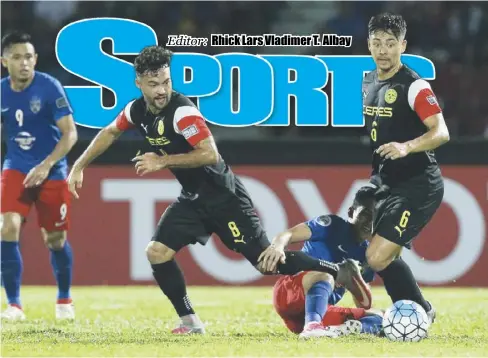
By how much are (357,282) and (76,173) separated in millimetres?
1766

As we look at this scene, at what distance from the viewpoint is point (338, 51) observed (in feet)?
36.8

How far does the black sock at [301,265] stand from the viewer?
21.6 ft

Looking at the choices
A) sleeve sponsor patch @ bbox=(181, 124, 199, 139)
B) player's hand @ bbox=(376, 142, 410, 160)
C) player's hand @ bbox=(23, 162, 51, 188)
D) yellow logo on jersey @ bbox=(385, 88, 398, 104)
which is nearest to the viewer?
player's hand @ bbox=(376, 142, 410, 160)

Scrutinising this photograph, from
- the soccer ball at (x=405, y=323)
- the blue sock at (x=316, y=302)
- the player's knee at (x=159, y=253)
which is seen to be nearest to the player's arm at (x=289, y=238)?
the blue sock at (x=316, y=302)

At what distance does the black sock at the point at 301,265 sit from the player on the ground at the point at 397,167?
0.84ft

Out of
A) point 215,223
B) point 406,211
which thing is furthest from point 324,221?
point 215,223

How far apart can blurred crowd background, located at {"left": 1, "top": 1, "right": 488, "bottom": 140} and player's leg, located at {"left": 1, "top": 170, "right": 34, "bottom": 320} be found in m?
3.25

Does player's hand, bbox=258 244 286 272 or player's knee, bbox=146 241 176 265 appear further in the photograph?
player's knee, bbox=146 241 176 265

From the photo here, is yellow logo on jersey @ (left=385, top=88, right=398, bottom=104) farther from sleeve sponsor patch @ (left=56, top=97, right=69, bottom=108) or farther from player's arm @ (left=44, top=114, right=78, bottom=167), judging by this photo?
sleeve sponsor patch @ (left=56, top=97, right=69, bottom=108)

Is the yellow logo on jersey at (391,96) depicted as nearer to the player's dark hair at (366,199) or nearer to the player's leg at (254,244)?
the player's dark hair at (366,199)

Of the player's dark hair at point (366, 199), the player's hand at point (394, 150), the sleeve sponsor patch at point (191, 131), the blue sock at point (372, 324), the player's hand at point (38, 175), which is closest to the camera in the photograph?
the player's hand at point (394, 150)

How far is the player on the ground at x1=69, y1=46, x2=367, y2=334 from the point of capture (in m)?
6.54

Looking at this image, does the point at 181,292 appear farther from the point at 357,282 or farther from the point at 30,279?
the point at 30,279

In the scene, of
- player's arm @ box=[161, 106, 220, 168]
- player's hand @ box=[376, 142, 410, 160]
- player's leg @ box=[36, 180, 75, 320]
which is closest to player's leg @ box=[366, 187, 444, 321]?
player's hand @ box=[376, 142, 410, 160]
